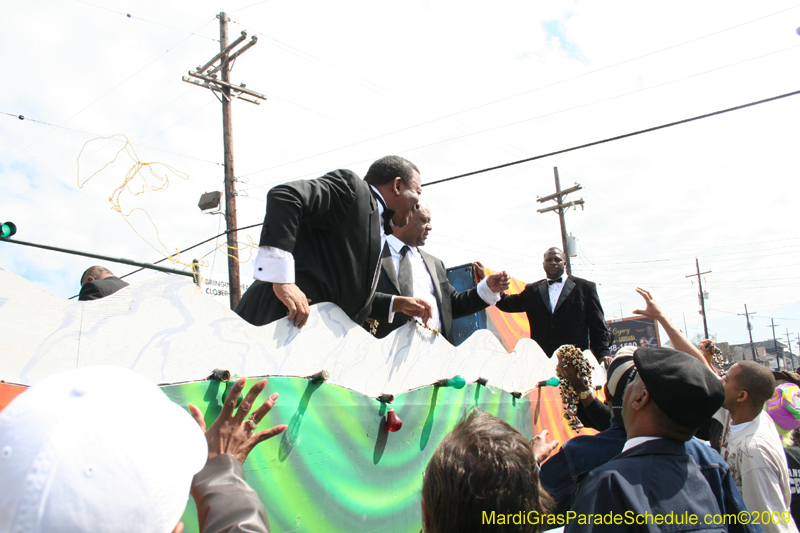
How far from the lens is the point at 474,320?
514cm

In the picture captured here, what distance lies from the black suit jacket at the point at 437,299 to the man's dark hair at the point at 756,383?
5.47ft

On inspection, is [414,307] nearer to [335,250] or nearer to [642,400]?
[335,250]

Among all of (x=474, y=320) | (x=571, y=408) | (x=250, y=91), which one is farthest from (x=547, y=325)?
(x=250, y=91)

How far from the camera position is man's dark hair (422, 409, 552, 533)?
114cm

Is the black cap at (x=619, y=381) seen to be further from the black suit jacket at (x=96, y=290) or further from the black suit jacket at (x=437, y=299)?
the black suit jacket at (x=96, y=290)

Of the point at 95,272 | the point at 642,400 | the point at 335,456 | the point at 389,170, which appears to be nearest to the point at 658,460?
the point at 642,400

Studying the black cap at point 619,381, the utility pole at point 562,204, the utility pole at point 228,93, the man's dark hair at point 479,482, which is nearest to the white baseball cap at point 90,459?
the man's dark hair at point 479,482

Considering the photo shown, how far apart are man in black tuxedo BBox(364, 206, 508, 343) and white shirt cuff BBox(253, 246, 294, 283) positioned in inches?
52.5

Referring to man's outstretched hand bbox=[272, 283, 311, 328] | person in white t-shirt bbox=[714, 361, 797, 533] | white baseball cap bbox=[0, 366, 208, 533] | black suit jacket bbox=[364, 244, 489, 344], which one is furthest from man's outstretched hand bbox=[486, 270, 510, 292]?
white baseball cap bbox=[0, 366, 208, 533]

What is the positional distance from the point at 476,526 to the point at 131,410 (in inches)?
30.0

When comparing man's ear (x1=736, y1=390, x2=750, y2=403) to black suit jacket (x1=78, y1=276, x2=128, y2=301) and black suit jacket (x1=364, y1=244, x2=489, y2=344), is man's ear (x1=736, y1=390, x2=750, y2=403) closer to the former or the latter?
black suit jacket (x1=364, y1=244, x2=489, y2=344)

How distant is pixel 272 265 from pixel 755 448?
255 centimetres

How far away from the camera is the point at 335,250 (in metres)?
2.45

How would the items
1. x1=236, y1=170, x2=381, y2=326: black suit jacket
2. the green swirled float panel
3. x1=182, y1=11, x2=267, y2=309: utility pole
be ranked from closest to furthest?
the green swirled float panel
x1=236, y1=170, x2=381, y2=326: black suit jacket
x1=182, y1=11, x2=267, y2=309: utility pole
